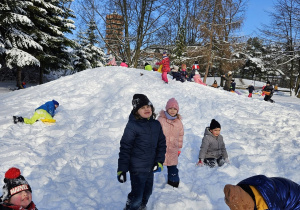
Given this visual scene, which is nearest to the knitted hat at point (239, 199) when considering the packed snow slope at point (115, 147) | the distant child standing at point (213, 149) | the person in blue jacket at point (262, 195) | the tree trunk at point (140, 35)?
the person in blue jacket at point (262, 195)

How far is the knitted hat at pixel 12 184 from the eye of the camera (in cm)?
187

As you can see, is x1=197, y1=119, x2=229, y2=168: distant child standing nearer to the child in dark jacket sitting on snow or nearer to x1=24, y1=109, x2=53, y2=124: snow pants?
the child in dark jacket sitting on snow

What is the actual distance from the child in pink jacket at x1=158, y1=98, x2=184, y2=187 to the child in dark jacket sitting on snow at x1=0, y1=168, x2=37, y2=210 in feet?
7.21

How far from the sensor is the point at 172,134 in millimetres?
3531

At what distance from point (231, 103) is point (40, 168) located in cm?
747

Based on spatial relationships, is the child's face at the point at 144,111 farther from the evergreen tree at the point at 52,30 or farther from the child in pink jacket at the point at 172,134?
the evergreen tree at the point at 52,30

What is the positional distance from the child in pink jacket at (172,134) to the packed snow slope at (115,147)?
0.30m

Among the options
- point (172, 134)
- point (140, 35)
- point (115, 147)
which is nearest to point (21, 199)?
point (172, 134)

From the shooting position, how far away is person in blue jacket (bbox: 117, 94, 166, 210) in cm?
249

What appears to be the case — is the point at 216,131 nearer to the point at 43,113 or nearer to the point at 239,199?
the point at 239,199

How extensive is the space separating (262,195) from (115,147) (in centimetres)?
407

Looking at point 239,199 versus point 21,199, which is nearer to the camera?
point 239,199

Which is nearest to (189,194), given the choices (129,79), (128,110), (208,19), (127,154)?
→ (127,154)

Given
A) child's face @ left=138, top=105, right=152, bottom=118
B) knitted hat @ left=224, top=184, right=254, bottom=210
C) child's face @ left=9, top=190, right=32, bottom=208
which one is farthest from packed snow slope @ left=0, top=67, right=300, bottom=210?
knitted hat @ left=224, top=184, right=254, bottom=210
